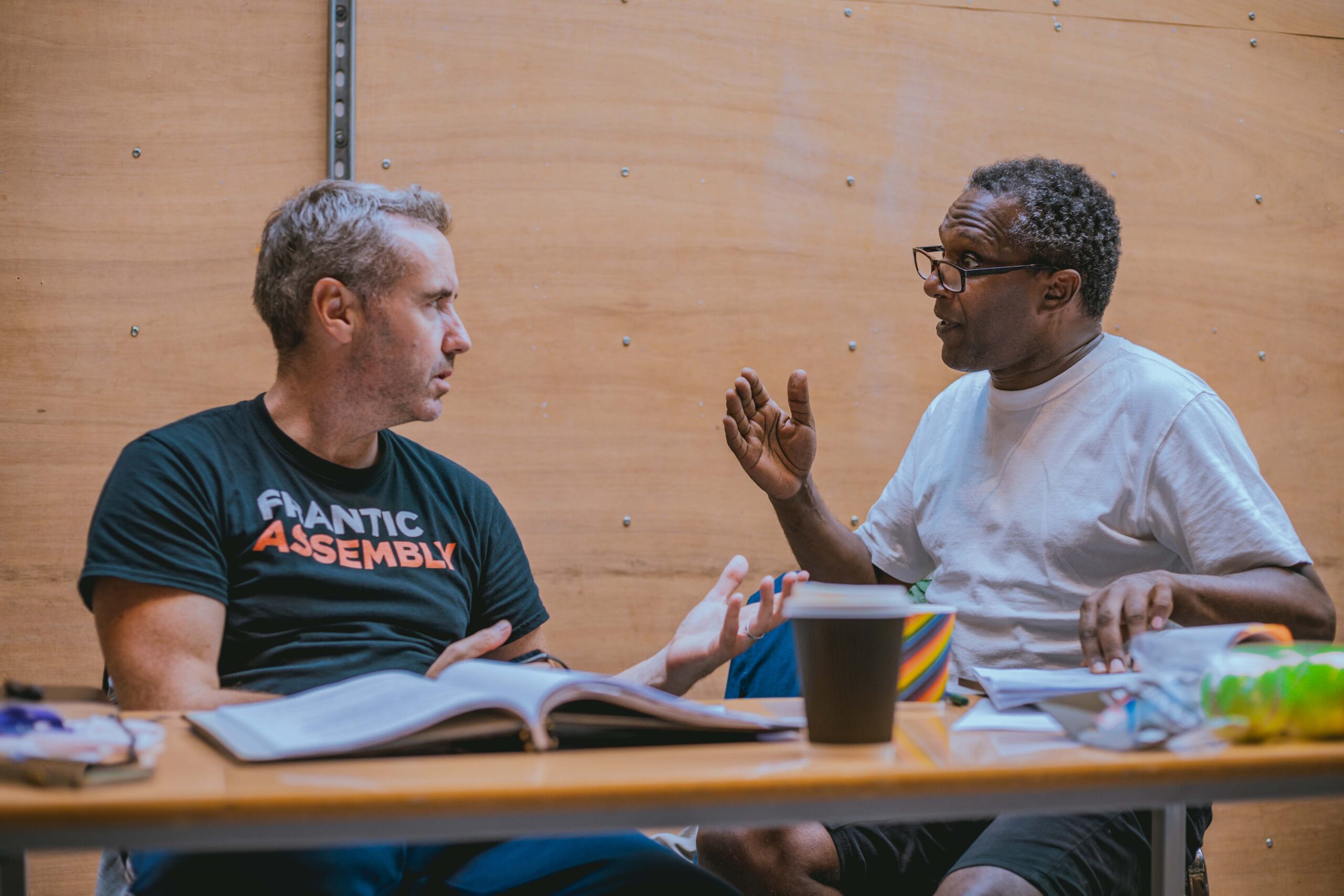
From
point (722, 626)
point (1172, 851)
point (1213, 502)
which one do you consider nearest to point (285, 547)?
point (722, 626)

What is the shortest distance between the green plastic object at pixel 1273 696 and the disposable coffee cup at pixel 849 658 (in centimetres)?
23

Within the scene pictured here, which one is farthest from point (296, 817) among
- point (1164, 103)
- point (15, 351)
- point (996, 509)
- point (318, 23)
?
point (1164, 103)

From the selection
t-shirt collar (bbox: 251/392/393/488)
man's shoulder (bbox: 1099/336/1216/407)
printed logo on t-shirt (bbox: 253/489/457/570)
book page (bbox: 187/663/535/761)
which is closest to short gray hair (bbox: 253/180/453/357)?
t-shirt collar (bbox: 251/392/393/488)

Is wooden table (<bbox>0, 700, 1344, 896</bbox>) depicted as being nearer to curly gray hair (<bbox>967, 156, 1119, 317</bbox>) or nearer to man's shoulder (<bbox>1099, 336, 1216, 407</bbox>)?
man's shoulder (<bbox>1099, 336, 1216, 407</bbox>)

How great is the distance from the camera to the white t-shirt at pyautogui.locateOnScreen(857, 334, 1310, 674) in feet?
5.13

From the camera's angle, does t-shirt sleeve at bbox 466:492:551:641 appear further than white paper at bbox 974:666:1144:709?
Yes

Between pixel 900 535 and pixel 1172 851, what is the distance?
93 centimetres

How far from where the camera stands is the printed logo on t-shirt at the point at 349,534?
4.43ft

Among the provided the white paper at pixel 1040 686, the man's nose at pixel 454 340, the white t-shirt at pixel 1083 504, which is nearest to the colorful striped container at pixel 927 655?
the white paper at pixel 1040 686

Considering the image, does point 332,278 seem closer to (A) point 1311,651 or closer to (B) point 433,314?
(B) point 433,314

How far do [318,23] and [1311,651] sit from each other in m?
2.09

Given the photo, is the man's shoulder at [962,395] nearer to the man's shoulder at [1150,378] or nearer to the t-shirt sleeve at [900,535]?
the t-shirt sleeve at [900,535]

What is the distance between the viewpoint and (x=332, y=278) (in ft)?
4.99

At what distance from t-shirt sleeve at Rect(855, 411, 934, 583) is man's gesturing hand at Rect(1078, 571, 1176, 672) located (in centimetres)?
68
